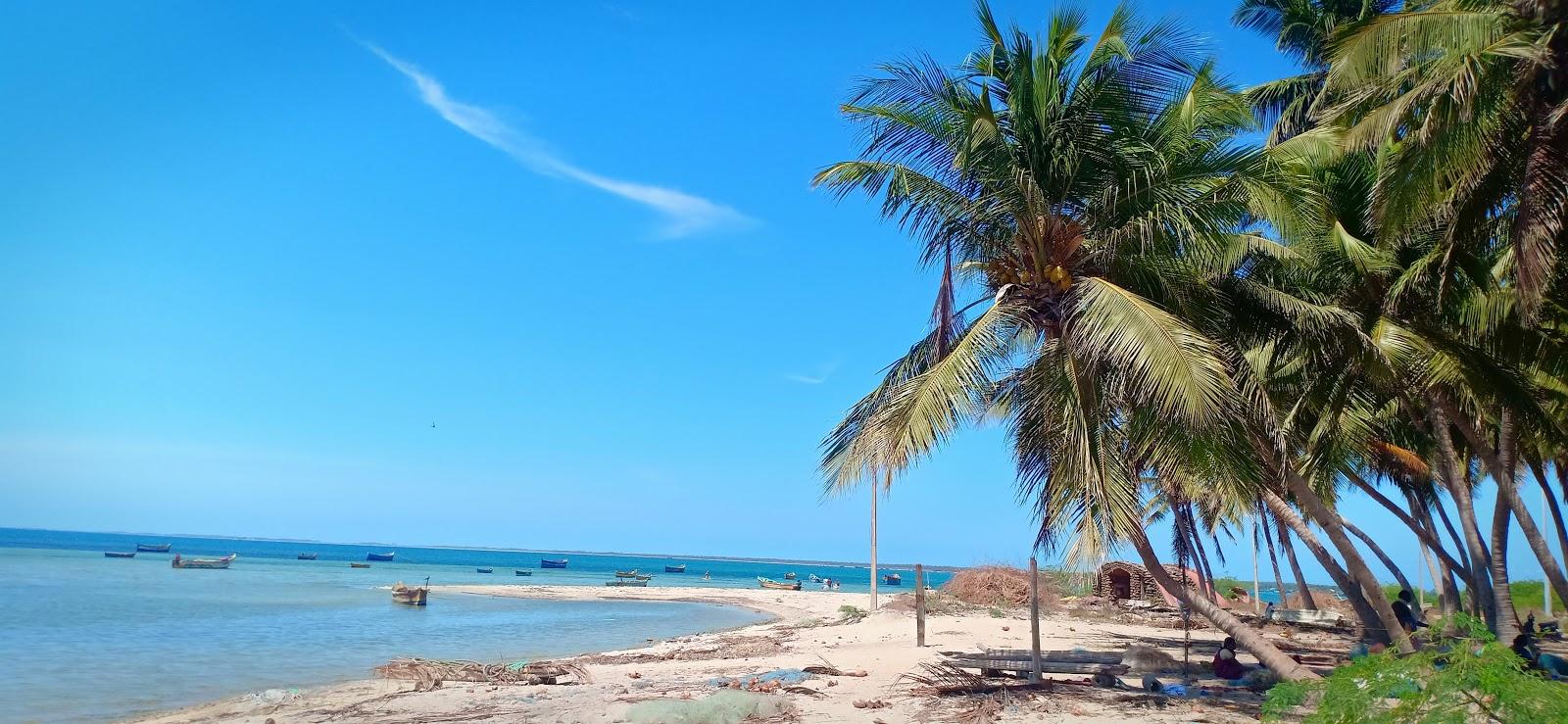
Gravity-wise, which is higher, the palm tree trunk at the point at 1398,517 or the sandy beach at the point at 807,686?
the palm tree trunk at the point at 1398,517

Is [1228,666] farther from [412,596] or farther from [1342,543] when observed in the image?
[412,596]

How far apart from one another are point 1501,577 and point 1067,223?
8896mm

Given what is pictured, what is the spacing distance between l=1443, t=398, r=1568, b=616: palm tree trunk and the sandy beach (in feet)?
15.3

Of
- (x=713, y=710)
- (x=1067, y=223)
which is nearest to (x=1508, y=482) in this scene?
(x=1067, y=223)

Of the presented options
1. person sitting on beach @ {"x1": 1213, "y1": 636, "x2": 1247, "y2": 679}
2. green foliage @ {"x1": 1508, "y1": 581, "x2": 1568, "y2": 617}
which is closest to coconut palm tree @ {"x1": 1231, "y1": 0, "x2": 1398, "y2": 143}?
person sitting on beach @ {"x1": 1213, "y1": 636, "x2": 1247, "y2": 679}

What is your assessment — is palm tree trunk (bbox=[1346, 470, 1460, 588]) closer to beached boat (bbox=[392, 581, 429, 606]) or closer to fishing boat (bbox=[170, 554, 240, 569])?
beached boat (bbox=[392, 581, 429, 606])

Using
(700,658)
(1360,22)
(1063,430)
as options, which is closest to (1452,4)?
(1360,22)

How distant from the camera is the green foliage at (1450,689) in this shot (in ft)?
14.0

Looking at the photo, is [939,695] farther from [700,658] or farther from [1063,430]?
[700,658]

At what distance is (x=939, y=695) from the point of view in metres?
10.8

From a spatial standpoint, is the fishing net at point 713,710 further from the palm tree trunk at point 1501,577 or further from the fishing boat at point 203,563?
the fishing boat at point 203,563

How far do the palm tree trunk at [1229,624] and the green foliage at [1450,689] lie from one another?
503 centimetres

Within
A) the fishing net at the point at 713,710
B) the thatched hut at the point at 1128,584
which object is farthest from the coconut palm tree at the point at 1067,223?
the thatched hut at the point at 1128,584

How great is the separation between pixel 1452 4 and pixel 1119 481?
5.15 m
